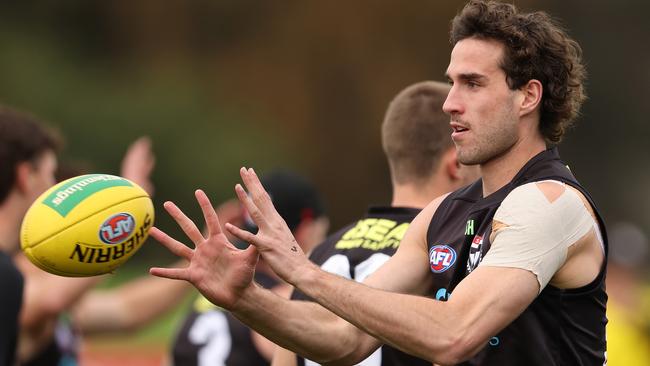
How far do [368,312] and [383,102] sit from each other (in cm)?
2490

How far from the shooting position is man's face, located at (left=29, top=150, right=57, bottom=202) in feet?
21.0

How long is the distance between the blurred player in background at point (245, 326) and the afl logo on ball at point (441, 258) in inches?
79.9

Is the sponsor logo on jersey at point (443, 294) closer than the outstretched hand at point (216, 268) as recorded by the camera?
No

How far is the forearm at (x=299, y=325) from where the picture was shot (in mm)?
4316

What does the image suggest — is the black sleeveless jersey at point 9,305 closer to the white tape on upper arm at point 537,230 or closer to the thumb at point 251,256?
the thumb at point 251,256

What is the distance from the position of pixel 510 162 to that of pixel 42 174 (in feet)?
9.94

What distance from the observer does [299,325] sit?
14.4 feet

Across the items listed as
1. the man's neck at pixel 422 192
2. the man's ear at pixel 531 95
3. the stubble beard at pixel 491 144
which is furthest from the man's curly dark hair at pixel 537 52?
the man's neck at pixel 422 192

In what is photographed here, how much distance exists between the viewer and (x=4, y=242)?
6258 millimetres

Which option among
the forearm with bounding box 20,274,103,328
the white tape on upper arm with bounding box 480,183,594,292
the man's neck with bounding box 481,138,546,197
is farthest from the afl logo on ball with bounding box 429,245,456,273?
the forearm with bounding box 20,274,103,328

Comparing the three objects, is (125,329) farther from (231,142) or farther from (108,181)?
(231,142)

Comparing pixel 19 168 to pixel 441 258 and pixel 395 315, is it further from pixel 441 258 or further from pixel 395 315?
pixel 395 315

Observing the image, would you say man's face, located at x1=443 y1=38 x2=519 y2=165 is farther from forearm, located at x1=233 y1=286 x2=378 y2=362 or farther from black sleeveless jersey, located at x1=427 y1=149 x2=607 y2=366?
forearm, located at x1=233 y1=286 x2=378 y2=362


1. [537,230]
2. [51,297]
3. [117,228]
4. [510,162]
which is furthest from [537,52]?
[51,297]
